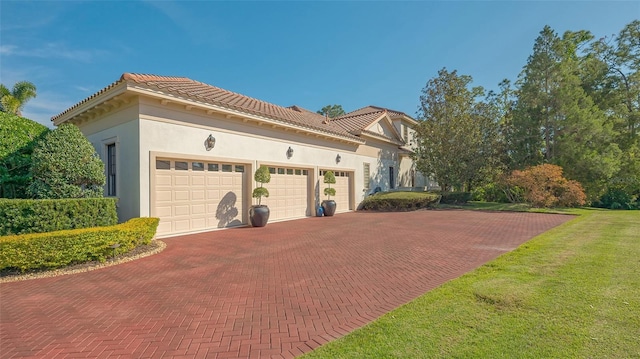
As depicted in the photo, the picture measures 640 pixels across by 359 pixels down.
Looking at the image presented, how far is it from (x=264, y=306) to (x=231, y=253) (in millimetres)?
3462

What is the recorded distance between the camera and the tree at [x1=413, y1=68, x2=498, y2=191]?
2041cm

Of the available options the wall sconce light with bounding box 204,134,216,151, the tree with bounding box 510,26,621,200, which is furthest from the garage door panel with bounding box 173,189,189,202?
the tree with bounding box 510,26,621,200

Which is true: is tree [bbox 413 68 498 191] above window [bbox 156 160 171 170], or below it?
above

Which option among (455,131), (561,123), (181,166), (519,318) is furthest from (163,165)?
(561,123)

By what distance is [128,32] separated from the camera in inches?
413

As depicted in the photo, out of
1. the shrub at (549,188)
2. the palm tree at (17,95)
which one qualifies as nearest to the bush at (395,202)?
the shrub at (549,188)

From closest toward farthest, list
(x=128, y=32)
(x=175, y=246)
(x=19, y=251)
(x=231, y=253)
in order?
(x=19, y=251) < (x=231, y=253) < (x=175, y=246) < (x=128, y=32)

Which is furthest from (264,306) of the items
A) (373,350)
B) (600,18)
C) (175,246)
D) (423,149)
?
(423,149)

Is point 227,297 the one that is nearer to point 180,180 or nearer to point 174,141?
point 180,180

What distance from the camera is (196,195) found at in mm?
10039

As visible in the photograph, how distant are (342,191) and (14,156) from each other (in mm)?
13502

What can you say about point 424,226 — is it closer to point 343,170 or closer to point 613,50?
point 343,170

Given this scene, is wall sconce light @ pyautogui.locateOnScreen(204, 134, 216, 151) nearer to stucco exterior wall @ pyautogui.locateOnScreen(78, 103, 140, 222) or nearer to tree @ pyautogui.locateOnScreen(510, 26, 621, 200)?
stucco exterior wall @ pyautogui.locateOnScreen(78, 103, 140, 222)

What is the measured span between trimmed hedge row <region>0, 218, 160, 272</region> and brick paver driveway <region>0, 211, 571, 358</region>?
506mm
